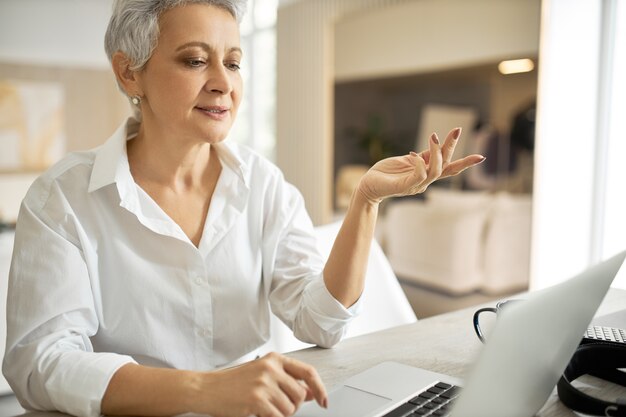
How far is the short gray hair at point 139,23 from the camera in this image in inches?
51.3

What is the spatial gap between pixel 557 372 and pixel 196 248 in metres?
0.79

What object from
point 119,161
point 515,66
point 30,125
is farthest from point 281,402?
point 30,125

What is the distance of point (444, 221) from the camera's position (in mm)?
4301

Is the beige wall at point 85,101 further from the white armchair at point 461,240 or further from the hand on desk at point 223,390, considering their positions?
the hand on desk at point 223,390

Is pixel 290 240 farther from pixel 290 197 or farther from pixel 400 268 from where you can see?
pixel 400 268

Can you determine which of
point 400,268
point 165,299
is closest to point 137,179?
point 165,299

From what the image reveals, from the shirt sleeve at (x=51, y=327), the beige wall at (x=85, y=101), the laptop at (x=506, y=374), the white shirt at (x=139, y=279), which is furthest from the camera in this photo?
the beige wall at (x=85, y=101)

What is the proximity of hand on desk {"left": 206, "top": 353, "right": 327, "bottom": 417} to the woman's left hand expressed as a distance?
0.48 meters

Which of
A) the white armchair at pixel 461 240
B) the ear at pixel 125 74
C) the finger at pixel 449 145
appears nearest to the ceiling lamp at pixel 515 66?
the white armchair at pixel 461 240

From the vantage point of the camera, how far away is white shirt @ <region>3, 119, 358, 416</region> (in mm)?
1054

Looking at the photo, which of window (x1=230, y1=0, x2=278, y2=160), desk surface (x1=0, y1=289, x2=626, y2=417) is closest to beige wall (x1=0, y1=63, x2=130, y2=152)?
window (x1=230, y1=0, x2=278, y2=160)

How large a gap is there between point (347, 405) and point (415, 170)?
48 cm

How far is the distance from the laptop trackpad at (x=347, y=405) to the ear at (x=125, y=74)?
85 centimetres

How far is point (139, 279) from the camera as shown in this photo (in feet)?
4.25
